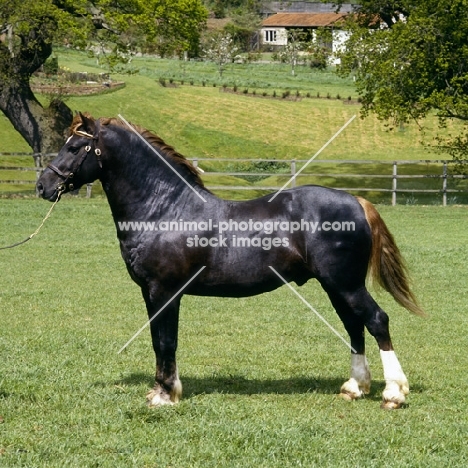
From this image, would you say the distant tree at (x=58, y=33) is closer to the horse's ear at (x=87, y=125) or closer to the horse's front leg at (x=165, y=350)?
the horse's ear at (x=87, y=125)

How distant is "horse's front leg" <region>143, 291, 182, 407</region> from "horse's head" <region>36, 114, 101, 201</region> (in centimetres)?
116

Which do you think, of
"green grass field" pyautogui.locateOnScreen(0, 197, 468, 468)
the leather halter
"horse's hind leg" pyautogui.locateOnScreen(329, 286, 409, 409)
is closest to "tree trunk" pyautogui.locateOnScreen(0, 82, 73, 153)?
"green grass field" pyautogui.locateOnScreen(0, 197, 468, 468)

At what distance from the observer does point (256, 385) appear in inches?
300

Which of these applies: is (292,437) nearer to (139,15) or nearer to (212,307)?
(212,307)

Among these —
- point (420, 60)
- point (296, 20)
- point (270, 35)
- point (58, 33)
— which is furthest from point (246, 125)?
point (270, 35)

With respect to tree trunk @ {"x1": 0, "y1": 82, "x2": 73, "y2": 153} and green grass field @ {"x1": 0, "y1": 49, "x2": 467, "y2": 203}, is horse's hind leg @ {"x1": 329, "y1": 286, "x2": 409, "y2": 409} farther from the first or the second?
green grass field @ {"x1": 0, "y1": 49, "x2": 467, "y2": 203}

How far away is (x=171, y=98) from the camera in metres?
55.2

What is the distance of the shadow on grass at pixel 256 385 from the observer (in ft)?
24.2

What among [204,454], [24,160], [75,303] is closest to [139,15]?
[24,160]

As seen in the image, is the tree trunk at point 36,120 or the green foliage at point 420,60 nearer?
the green foliage at point 420,60

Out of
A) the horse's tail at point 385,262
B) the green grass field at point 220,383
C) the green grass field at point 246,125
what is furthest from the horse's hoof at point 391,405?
the green grass field at point 246,125

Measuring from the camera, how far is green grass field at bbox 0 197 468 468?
5.65 m

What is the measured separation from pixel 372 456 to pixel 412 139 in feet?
152

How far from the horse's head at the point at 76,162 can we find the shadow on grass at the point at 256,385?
1897 mm
